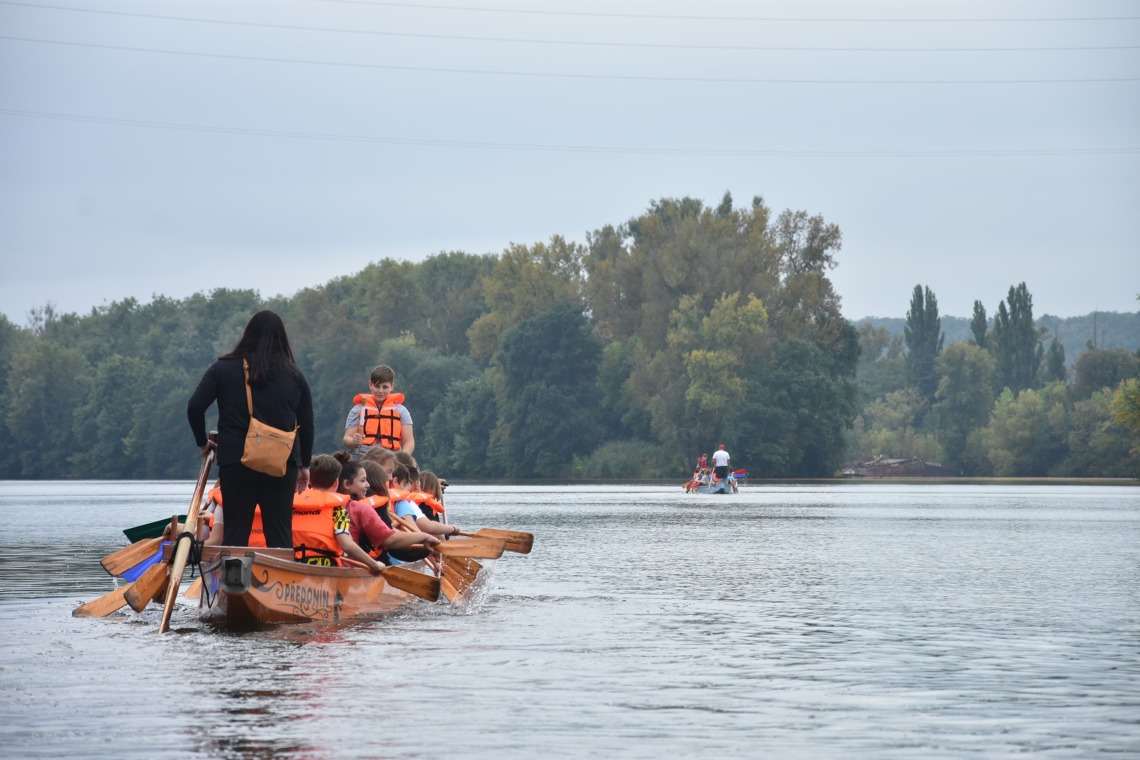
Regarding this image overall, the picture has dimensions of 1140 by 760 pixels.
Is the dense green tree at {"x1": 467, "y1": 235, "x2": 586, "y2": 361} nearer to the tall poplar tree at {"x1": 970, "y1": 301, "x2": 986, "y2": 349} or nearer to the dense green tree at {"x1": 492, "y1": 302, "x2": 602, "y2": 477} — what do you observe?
the dense green tree at {"x1": 492, "y1": 302, "x2": 602, "y2": 477}

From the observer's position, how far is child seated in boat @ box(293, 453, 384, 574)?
12430 mm

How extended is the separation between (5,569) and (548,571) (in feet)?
20.0

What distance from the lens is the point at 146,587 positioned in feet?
39.7

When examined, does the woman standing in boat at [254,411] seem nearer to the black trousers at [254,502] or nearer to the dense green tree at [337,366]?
the black trousers at [254,502]

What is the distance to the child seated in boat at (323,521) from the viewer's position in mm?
12430

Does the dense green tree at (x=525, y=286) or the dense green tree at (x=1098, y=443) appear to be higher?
the dense green tree at (x=525, y=286)

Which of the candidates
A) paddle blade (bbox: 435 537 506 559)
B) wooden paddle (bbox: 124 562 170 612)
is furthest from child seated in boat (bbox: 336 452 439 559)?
wooden paddle (bbox: 124 562 170 612)

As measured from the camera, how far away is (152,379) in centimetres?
11325

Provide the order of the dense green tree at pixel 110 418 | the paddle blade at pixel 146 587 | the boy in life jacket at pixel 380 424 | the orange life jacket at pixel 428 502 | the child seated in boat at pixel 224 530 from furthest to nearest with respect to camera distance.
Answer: the dense green tree at pixel 110 418
the boy in life jacket at pixel 380 424
the orange life jacket at pixel 428 502
the paddle blade at pixel 146 587
the child seated in boat at pixel 224 530

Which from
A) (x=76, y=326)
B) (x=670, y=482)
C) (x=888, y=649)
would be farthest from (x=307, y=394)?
(x=76, y=326)

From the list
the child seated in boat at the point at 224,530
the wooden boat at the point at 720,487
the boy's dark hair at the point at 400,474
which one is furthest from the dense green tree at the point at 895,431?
the child seated in boat at the point at 224,530

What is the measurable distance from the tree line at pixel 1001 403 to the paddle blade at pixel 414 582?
52629 millimetres

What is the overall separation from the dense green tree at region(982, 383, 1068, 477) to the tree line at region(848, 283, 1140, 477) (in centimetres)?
6

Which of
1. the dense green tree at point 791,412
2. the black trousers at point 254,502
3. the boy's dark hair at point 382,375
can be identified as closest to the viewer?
the black trousers at point 254,502
